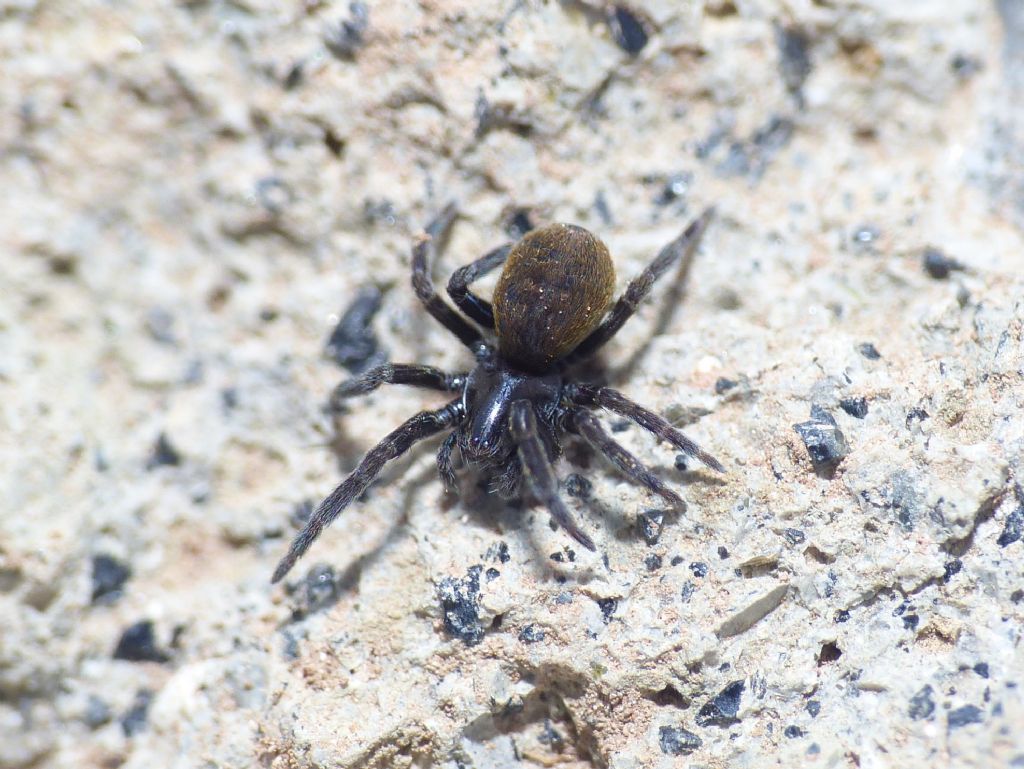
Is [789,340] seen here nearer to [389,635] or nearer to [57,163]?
[389,635]

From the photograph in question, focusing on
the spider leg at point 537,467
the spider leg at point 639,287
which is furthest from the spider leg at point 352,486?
the spider leg at point 639,287

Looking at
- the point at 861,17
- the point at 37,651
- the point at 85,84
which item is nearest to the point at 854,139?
the point at 861,17

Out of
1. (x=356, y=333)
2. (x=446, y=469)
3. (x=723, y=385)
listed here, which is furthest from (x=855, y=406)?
(x=356, y=333)

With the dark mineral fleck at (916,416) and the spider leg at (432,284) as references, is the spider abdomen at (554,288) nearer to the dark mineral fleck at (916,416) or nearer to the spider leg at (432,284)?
the spider leg at (432,284)

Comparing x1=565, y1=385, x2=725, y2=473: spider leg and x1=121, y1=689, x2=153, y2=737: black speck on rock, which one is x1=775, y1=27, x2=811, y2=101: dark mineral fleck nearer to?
x1=565, y1=385, x2=725, y2=473: spider leg

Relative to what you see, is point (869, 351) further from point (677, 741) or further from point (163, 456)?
point (163, 456)

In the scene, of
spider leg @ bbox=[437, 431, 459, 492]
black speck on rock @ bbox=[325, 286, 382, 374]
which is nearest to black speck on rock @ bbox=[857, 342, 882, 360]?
spider leg @ bbox=[437, 431, 459, 492]
